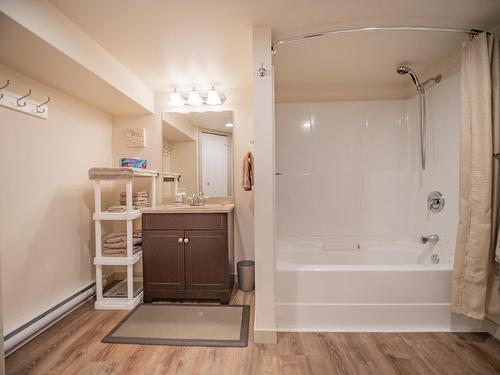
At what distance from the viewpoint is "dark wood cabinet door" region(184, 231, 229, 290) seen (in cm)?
227

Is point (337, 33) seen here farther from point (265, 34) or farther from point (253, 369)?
point (253, 369)

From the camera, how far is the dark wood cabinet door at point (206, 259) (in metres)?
2.27

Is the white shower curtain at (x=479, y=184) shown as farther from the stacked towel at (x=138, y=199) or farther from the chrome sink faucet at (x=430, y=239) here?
the stacked towel at (x=138, y=199)

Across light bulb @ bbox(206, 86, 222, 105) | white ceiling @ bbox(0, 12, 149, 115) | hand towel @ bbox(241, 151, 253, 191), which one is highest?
light bulb @ bbox(206, 86, 222, 105)

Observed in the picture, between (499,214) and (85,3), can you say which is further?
(499,214)

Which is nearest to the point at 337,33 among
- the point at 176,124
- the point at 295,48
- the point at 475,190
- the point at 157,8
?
the point at 295,48

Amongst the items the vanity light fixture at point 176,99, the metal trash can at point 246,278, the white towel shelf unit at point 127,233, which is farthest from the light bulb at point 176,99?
the metal trash can at point 246,278

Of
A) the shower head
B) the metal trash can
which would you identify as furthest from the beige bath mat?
the shower head

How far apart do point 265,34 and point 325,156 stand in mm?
1449

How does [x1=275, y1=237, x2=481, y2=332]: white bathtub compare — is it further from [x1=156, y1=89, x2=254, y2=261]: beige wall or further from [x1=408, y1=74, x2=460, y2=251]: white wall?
[x1=156, y1=89, x2=254, y2=261]: beige wall

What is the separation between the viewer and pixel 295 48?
6.59 ft

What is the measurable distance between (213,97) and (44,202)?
1.78 meters

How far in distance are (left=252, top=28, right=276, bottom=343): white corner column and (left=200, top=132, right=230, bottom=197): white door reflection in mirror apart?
1.19m

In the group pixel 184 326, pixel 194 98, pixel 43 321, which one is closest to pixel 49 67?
pixel 194 98
